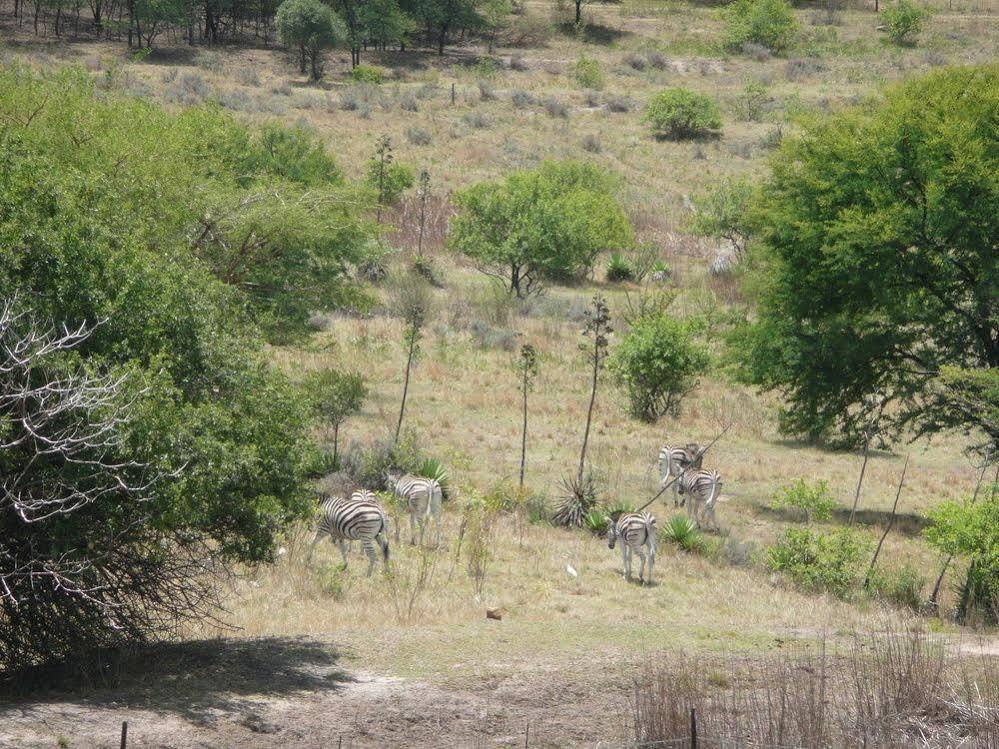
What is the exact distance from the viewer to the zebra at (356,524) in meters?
19.1

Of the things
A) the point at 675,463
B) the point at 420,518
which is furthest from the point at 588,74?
the point at 420,518

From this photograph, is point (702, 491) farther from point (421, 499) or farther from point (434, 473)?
point (421, 499)

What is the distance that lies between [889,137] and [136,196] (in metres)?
14.6

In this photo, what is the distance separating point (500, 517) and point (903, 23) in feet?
263

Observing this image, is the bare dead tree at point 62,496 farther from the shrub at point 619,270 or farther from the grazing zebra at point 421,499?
the shrub at point 619,270

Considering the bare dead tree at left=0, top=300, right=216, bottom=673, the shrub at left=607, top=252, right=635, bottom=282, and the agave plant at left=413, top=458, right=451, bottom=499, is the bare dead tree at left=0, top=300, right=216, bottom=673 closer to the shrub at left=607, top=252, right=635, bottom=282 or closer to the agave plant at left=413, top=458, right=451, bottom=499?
the agave plant at left=413, top=458, right=451, bottom=499

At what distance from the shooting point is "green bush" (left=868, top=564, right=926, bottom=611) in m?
19.8

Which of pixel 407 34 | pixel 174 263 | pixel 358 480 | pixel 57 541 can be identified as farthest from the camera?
pixel 407 34

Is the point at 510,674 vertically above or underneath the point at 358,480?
above

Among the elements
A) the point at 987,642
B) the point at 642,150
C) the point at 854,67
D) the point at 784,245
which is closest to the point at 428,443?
the point at 784,245

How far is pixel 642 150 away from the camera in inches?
2817

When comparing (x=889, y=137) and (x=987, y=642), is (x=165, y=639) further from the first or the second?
(x=889, y=137)

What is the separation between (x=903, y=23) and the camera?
9312 centimetres

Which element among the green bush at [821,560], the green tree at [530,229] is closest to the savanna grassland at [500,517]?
the green bush at [821,560]
